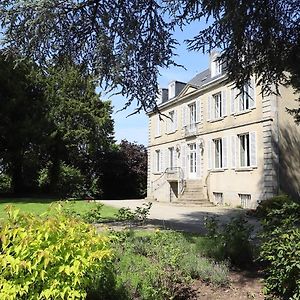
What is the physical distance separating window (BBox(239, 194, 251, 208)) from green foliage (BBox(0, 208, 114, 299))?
1876cm

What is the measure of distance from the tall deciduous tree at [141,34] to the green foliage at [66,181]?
2505 cm

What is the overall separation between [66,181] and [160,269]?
28.8m

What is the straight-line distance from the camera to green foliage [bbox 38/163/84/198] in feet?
106

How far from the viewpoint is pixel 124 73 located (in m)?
7.30

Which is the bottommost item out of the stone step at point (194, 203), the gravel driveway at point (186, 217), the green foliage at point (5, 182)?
the gravel driveway at point (186, 217)

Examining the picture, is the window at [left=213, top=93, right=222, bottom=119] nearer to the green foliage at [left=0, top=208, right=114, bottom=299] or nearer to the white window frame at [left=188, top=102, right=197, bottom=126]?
the white window frame at [left=188, top=102, right=197, bottom=126]

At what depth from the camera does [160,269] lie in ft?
16.3

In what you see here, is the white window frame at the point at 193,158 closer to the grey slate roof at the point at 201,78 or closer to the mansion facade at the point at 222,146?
the mansion facade at the point at 222,146

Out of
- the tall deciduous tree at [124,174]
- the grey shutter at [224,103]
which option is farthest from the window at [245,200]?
the tall deciduous tree at [124,174]

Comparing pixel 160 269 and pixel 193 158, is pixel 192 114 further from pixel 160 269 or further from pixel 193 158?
pixel 160 269

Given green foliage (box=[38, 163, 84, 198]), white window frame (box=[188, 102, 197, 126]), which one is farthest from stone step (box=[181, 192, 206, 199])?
green foliage (box=[38, 163, 84, 198])

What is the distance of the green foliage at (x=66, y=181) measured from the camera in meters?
32.2

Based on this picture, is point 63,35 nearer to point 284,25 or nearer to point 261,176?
point 284,25

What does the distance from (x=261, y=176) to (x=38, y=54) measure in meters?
15.2
